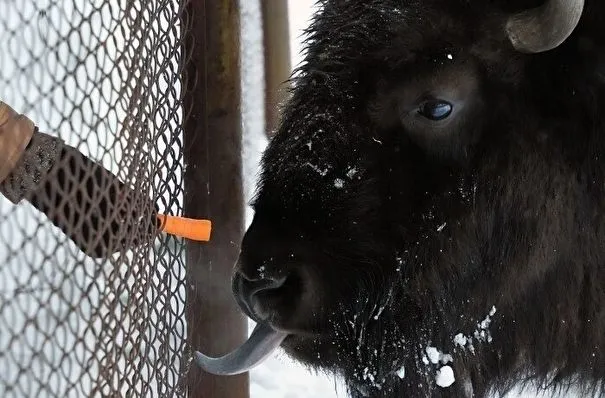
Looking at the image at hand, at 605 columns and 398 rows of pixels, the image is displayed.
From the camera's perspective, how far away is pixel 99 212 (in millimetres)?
1817

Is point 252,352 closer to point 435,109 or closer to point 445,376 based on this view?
point 445,376

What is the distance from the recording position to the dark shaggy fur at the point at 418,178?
6.11 feet

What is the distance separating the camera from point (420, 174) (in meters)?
1.88

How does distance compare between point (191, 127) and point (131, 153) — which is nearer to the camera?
point (131, 153)

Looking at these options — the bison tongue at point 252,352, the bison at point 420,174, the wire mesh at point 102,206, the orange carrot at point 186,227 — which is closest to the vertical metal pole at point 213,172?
the wire mesh at point 102,206

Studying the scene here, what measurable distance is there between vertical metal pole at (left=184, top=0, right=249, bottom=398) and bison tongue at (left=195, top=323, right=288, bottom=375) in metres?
0.48

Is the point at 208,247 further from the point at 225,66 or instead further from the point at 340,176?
the point at 340,176

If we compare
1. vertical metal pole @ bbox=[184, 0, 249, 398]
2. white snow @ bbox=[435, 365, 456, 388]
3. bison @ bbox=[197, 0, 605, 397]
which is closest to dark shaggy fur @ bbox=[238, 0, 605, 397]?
bison @ bbox=[197, 0, 605, 397]

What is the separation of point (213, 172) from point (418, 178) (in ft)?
3.05

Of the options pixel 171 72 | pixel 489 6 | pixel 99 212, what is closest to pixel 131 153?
pixel 99 212

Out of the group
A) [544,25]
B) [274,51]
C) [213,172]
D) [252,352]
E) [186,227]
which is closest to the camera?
[544,25]

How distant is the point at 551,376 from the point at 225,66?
1437 millimetres

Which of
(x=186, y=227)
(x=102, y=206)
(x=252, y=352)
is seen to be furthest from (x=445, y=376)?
(x=102, y=206)

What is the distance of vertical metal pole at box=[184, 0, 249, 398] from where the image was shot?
101 inches
